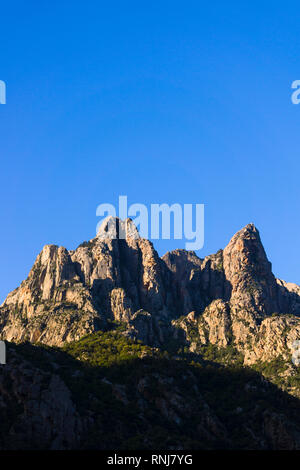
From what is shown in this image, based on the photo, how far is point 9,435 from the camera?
137875 mm

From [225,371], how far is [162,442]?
51731 mm

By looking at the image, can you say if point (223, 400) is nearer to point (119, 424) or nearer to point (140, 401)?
point (140, 401)

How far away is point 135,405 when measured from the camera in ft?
532

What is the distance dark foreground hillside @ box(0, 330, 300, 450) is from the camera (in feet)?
470

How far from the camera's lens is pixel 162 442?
14350 centimetres

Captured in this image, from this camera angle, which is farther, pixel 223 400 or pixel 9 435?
pixel 223 400

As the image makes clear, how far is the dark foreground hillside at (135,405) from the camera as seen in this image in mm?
143250
